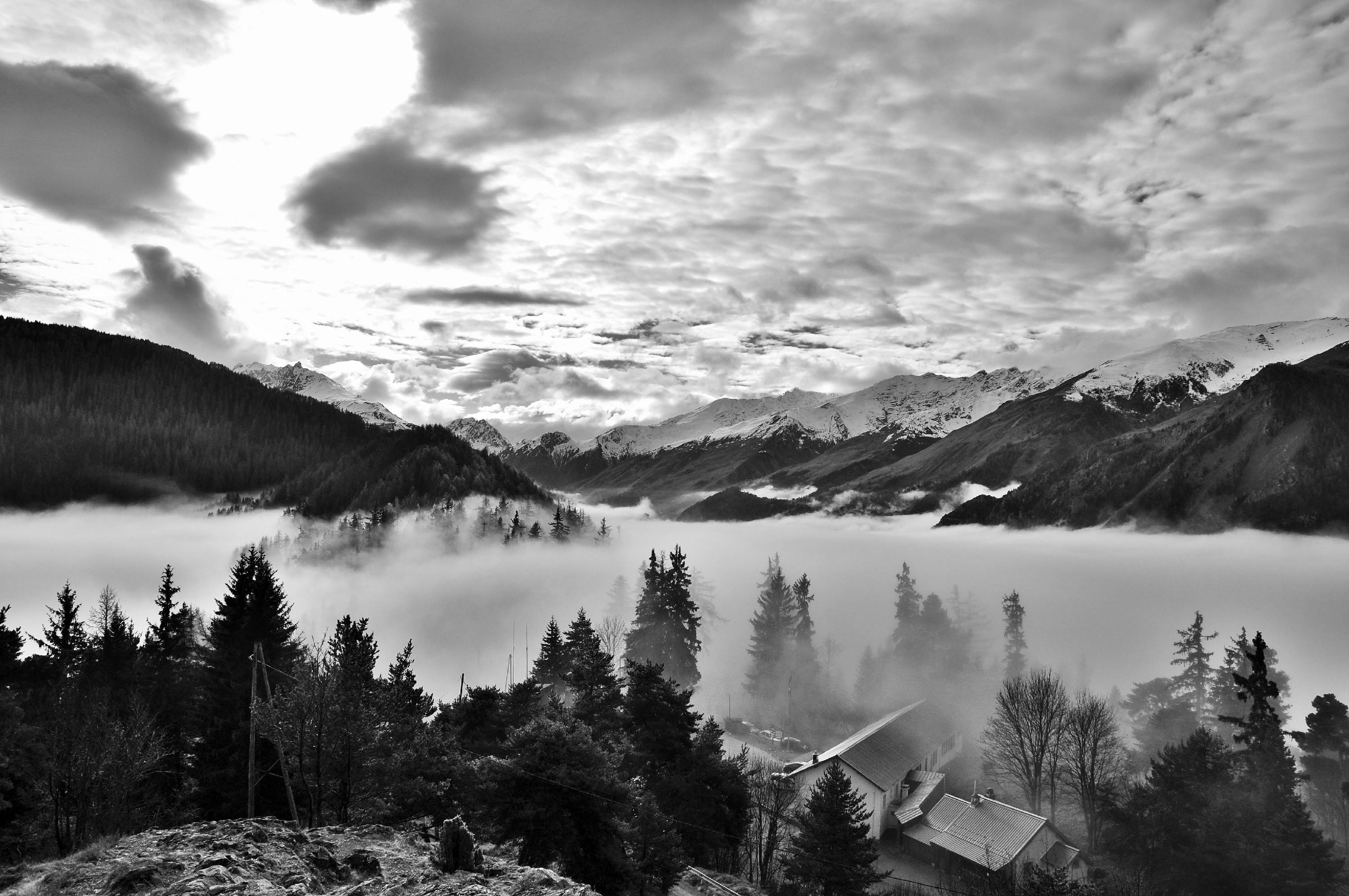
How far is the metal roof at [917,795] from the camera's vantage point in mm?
58656

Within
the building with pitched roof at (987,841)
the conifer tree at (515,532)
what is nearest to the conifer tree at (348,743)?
the building with pitched roof at (987,841)

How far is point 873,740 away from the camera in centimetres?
6594

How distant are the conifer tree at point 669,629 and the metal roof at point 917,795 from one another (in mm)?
22325

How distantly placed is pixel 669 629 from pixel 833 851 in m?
37.3

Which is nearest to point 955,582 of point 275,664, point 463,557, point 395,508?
point 463,557

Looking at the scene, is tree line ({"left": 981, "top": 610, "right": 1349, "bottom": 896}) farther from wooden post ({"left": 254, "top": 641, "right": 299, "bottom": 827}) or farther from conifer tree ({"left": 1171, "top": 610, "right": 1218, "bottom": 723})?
wooden post ({"left": 254, "top": 641, "right": 299, "bottom": 827})

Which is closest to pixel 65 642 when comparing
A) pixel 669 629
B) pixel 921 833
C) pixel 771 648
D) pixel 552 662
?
pixel 552 662

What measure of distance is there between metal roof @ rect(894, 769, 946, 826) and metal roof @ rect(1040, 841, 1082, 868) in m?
10.4

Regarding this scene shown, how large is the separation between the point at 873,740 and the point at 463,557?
152 meters

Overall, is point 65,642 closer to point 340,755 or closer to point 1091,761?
point 340,755

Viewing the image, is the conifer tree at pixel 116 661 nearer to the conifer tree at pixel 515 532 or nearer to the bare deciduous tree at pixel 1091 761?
the bare deciduous tree at pixel 1091 761

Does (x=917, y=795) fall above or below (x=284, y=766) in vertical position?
below

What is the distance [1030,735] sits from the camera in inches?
2419

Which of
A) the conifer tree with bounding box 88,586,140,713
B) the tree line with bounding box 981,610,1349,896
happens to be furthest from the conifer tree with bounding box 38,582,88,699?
the tree line with bounding box 981,610,1349,896
